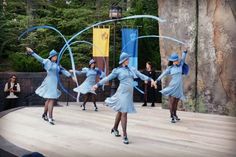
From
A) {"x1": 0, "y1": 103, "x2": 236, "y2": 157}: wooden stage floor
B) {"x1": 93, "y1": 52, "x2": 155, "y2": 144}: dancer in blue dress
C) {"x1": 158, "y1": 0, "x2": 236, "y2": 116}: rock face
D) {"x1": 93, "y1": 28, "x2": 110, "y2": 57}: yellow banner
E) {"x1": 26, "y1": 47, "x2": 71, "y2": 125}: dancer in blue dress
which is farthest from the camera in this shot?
{"x1": 93, "y1": 28, "x2": 110, "y2": 57}: yellow banner

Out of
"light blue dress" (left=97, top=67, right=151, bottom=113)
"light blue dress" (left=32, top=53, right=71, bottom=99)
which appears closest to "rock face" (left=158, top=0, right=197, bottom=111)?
"light blue dress" (left=32, top=53, right=71, bottom=99)

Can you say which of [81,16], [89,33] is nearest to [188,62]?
[81,16]

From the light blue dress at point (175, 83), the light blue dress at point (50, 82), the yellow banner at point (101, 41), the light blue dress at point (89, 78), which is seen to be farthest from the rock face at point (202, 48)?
the light blue dress at point (50, 82)

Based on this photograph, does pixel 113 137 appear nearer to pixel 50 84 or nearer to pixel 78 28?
pixel 50 84

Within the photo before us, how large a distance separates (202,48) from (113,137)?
381 cm

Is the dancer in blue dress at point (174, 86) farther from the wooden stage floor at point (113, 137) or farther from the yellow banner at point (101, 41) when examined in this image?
the yellow banner at point (101, 41)

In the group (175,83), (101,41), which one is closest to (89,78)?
(101,41)

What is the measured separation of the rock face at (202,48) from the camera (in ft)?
29.4

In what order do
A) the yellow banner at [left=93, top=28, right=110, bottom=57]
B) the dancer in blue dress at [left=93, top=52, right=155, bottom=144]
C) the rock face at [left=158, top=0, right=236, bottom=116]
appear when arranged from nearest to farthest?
the dancer in blue dress at [left=93, top=52, right=155, bottom=144]
the rock face at [left=158, top=0, right=236, bottom=116]
the yellow banner at [left=93, top=28, right=110, bottom=57]

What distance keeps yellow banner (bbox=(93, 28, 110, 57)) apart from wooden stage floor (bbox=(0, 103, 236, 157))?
1760mm

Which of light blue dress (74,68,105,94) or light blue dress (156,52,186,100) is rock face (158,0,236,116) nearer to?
light blue dress (156,52,186,100)

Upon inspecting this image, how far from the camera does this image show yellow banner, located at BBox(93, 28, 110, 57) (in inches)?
429

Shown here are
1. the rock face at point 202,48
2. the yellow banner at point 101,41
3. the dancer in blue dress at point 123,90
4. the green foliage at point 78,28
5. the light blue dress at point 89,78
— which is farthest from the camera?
the yellow banner at point 101,41

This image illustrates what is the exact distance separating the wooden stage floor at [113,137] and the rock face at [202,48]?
364 mm
